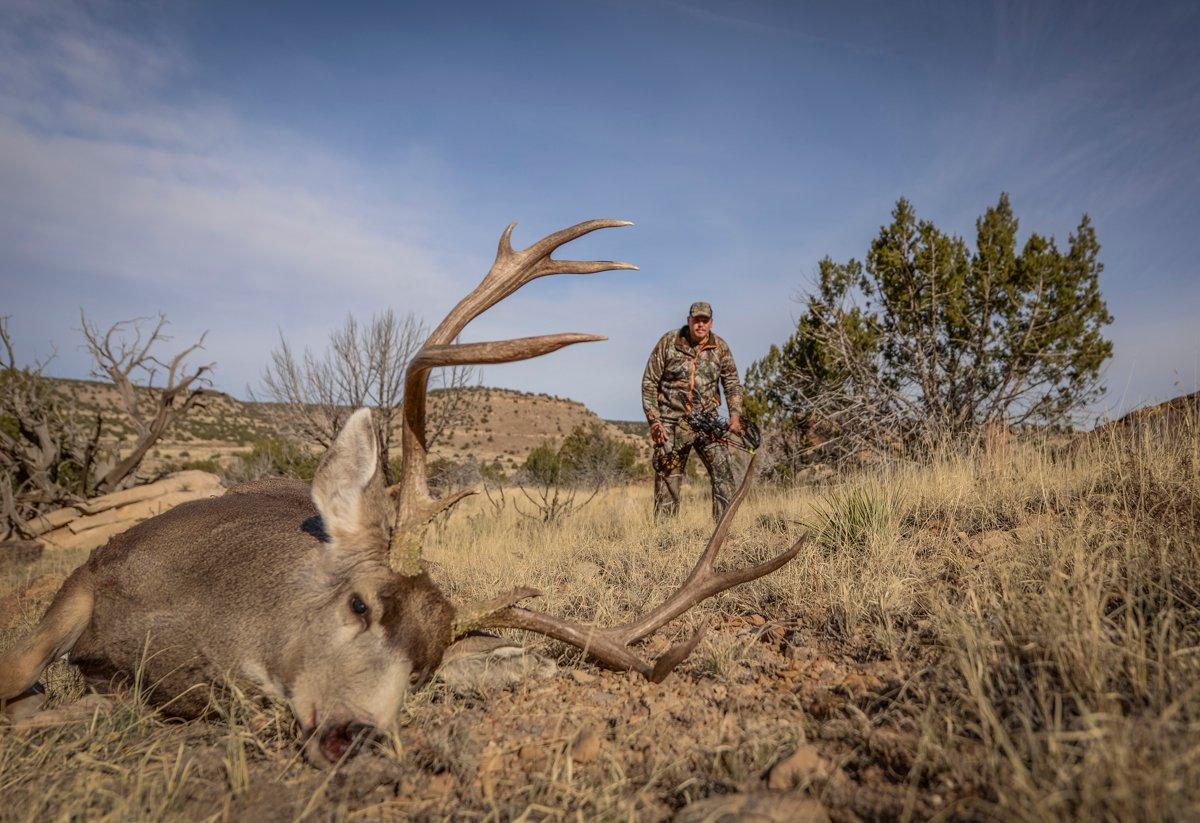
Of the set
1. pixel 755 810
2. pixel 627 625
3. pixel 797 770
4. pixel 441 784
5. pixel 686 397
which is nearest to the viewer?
pixel 755 810

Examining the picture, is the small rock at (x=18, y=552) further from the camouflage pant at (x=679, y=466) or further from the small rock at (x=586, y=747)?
the small rock at (x=586, y=747)

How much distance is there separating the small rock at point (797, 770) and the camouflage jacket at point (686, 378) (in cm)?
644

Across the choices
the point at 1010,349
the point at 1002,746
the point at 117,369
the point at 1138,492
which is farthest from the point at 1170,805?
the point at 117,369

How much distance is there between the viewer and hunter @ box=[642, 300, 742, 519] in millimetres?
8219

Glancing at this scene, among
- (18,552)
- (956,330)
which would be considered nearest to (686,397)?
(956,330)

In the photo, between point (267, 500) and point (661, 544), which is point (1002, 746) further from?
point (661, 544)

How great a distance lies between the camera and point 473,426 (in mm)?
43469

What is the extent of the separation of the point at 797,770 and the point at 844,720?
384 millimetres

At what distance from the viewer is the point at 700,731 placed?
2.36 meters

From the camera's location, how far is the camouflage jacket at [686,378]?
8484 mm

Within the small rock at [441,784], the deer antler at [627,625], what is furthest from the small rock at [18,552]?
the small rock at [441,784]

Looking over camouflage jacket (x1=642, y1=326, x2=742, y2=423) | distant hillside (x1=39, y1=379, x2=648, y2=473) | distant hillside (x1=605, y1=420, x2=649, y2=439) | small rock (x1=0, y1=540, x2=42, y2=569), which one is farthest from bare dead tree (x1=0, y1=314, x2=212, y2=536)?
distant hillside (x1=605, y1=420, x2=649, y2=439)

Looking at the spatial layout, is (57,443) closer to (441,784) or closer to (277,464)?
(277,464)

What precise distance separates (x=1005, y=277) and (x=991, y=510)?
26.7ft
